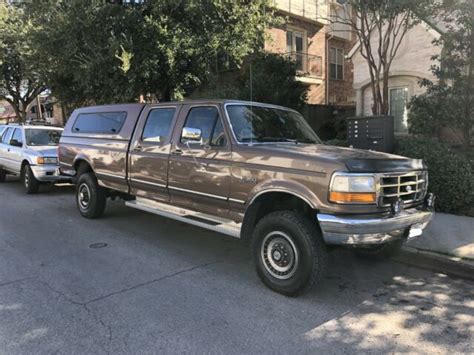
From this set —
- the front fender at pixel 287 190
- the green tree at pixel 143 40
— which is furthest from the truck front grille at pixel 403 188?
the green tree at pixel 143 40

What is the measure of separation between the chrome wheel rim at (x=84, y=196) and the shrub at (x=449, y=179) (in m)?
5.99

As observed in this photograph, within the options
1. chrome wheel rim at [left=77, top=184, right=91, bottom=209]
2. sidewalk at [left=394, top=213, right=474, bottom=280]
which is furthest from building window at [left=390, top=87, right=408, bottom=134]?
chrome wheel rim at [left=77, top=184, right=91, bottom=209]

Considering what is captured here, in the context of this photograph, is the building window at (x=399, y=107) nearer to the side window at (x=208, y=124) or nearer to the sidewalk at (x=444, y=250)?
the sidewalk at (x=444, y=250)

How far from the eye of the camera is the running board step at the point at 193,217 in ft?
16.9

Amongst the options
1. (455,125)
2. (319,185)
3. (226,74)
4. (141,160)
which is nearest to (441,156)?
(455,125)

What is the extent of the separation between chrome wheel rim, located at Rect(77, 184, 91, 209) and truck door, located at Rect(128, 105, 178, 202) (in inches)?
60.3

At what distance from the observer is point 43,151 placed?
35.2 ft

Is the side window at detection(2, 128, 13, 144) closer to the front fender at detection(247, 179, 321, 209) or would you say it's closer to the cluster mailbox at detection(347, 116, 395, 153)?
the cluster mailbox at detection(347, 116, 395, 153)

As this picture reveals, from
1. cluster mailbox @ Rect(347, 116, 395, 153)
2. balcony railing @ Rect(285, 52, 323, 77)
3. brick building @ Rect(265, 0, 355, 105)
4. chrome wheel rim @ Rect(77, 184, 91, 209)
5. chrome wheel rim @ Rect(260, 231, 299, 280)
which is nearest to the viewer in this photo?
chrome wheel rim @ Rect(260, 231, 299, 280)

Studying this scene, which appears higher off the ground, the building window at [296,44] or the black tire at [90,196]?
the building window at [296,44]

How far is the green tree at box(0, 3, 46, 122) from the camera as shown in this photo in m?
15.2

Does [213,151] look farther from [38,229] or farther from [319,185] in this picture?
[38,229]

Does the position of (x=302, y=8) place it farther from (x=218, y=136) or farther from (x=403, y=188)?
(x=403, y=188)

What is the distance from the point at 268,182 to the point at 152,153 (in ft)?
7.27
